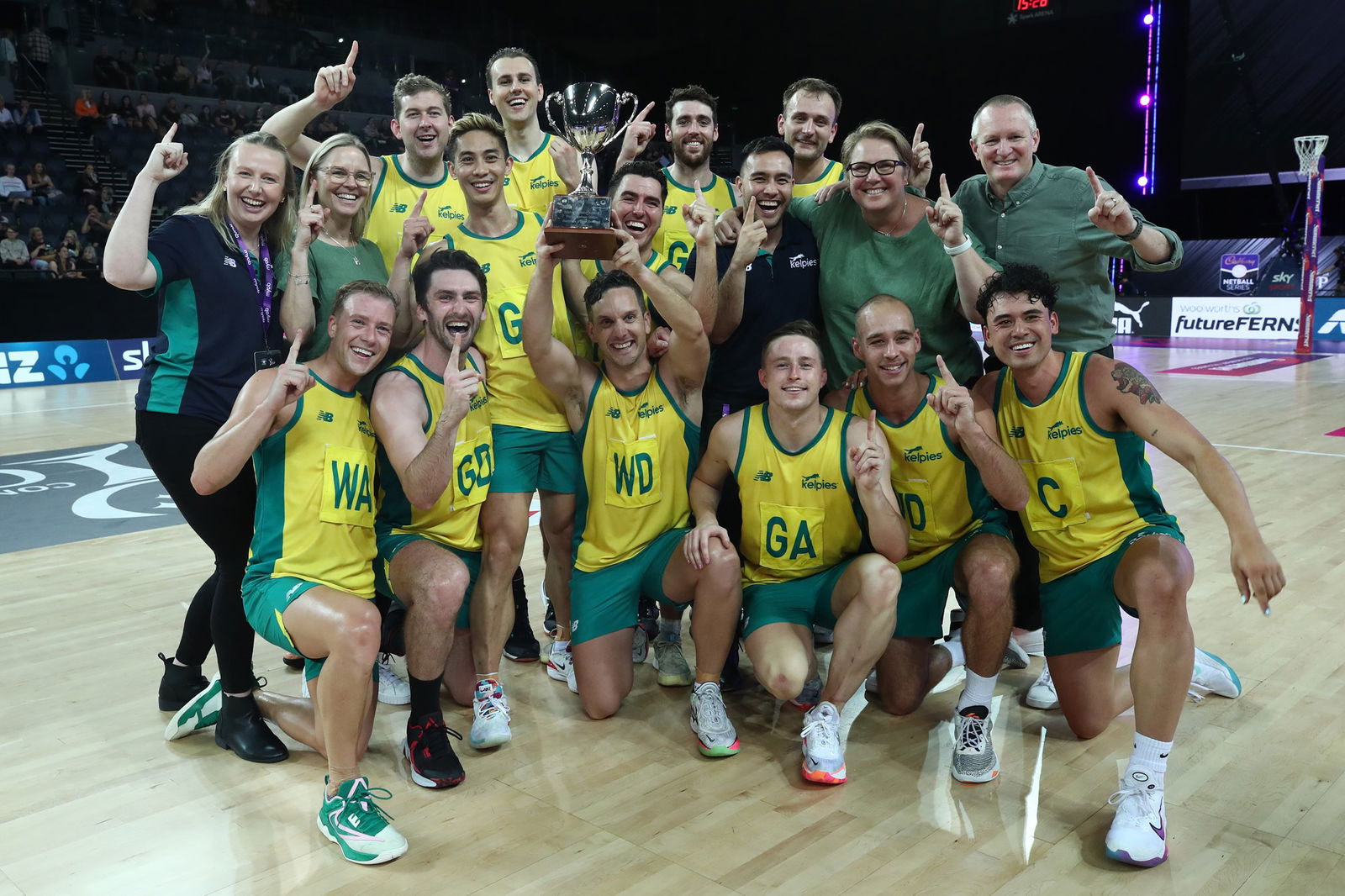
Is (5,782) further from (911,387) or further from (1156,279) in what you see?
(1156,279)

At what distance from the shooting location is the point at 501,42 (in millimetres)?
20062

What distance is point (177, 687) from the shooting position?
11.4ft

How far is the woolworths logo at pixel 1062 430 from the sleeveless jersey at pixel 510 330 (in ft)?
5.32

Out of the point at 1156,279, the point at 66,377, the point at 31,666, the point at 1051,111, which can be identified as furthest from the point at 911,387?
the point at 1156,279

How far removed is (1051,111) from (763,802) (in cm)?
1745

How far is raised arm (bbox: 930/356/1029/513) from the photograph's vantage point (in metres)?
2.93

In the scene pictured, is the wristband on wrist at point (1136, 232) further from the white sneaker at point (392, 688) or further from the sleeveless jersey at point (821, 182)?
the white sneaker at point (392, 688)

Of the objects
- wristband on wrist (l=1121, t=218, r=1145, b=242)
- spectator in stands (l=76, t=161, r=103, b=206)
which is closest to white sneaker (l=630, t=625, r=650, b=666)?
wristband on wrist (l=1121, t=218, r=1145, b=242)

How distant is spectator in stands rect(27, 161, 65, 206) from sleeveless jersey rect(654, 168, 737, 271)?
13085mm

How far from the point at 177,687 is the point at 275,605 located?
1.01m

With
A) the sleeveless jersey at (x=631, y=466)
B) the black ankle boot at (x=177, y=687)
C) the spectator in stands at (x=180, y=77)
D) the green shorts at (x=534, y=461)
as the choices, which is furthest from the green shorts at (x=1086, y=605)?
the spectator in stands at (x=180, y=77)

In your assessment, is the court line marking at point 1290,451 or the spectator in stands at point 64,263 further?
the spectator in stands at point 64,263

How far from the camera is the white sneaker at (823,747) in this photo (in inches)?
113

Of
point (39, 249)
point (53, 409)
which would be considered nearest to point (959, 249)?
point (53, 409)
